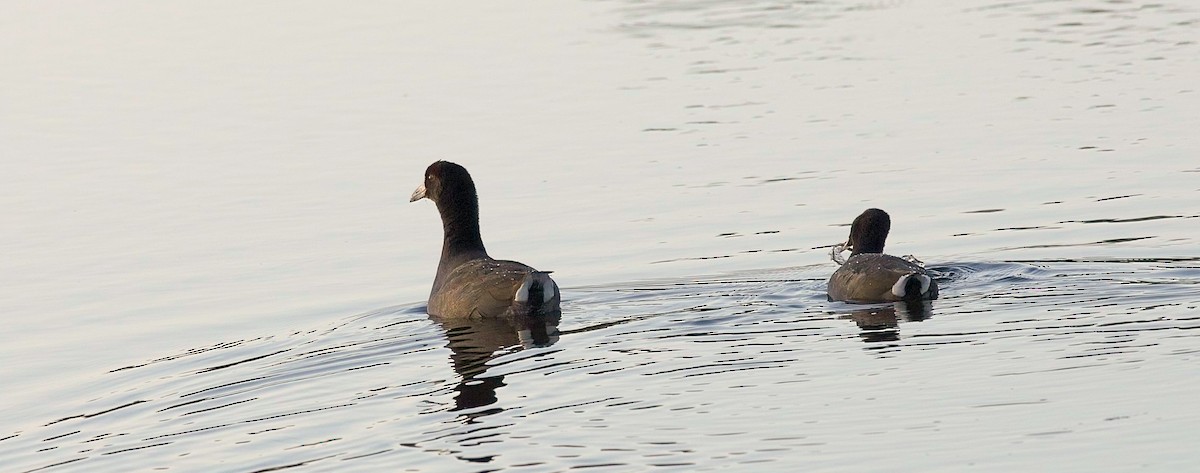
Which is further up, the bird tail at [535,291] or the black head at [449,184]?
the black head at [449,184]

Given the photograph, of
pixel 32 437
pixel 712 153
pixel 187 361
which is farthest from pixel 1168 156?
pixel 32 437

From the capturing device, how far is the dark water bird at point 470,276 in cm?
1398

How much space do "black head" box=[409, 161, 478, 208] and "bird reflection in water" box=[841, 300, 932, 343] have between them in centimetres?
374

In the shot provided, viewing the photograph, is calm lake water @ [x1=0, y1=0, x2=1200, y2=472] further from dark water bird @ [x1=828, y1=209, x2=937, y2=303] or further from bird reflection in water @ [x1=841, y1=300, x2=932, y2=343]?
dark water bird @ [x1=828, y1=209, x2=937, y2=303]

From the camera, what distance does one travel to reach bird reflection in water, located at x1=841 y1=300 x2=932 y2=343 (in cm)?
1245

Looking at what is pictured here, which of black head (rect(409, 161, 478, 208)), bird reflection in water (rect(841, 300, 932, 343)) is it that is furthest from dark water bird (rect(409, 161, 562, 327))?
bird reflection in water (rect(841, 300, 932, 343))

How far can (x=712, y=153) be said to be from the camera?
2141cm

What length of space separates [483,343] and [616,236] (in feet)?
14.1

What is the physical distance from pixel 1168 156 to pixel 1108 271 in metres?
Answer: 5.91

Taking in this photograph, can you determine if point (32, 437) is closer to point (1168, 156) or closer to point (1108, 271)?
point (1108, 271)

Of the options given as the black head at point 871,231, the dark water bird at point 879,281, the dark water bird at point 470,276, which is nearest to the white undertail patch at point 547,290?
the dark water bird at point 470,276

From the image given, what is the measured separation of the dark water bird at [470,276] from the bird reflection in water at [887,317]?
92.3 inches

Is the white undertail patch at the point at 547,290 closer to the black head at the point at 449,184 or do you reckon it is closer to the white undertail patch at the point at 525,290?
the white undertail patch at the point at 525,290

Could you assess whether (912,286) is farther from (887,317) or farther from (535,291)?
(535,291)
